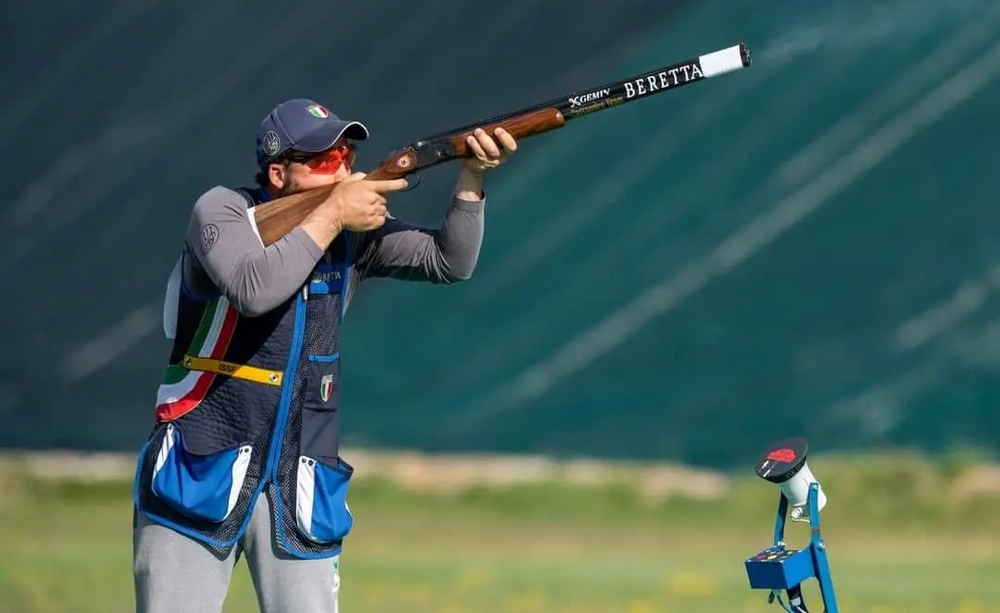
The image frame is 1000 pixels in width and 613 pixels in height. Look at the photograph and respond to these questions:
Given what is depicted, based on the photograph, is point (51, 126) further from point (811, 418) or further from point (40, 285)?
point (811, 418)

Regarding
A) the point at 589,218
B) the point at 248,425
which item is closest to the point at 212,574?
the point at 248,425

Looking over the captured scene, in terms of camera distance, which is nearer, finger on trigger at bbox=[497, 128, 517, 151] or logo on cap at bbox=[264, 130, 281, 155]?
logo on cap at bbox=[264, 130, 281, 155]

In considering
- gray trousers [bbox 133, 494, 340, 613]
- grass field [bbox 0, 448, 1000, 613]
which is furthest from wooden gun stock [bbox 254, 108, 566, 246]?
grass field [bbox 0, 448, 1000, 613]

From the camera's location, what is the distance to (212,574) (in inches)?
184

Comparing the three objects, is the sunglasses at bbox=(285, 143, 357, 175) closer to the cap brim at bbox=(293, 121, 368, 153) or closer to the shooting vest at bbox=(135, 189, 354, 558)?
the cap brim at bbox=(293, 121, 368, 153)

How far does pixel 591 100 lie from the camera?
498cm

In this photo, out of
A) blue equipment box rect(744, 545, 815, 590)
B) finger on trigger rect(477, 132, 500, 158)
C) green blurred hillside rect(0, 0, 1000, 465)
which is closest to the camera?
blue equipment box rect(744, 545, 815, 590)

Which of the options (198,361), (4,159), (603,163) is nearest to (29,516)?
(4,159)

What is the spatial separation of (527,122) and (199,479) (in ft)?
4.33

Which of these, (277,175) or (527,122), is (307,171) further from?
(527,122)

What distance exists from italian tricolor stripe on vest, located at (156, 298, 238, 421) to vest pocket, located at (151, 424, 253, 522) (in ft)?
0.26

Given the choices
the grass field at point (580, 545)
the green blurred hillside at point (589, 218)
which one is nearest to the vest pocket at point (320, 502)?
the grass field at point (580, 545)

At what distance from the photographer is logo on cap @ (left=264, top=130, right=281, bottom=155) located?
484 centimetres

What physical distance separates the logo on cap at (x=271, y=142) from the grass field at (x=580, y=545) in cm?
401
